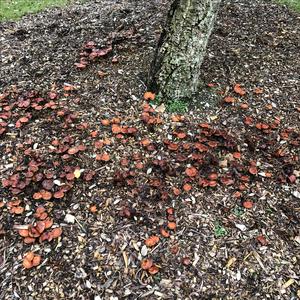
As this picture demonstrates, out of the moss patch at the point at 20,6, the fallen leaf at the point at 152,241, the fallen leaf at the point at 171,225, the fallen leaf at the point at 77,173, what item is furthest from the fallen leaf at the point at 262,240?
the moss patch at the point at 20,6

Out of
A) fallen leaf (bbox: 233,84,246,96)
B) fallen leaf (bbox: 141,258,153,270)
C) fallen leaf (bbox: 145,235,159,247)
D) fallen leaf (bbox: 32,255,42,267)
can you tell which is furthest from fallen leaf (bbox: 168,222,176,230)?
fallen leaf (bbox: 233,84,246,96)

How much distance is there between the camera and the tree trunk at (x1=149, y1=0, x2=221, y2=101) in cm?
412

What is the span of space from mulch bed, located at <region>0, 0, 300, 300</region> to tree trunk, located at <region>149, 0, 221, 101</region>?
0.82 feet

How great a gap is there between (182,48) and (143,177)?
1567 mm

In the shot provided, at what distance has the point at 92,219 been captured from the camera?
3.68 meters

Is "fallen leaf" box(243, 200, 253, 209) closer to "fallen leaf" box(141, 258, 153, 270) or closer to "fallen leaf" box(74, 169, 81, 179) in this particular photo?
"fallen leaf" box(141, 258, 153, 270)

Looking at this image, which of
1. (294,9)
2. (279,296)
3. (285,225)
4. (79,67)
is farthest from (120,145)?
(294,9)

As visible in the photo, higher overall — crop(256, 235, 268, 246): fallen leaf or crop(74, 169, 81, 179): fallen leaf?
crop(74, 169, 81, 179): fallen leaf

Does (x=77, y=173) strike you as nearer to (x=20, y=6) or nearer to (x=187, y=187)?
(x=187, y=187)

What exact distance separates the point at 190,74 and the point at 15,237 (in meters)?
2.65

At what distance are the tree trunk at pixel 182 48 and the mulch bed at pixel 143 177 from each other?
249 millimetres

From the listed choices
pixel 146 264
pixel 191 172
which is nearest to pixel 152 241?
pixel 146 264

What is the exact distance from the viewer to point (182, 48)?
14.1ft

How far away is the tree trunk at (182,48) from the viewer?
4117 millimetres
